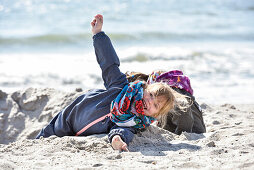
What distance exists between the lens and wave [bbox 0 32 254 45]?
31.1ft

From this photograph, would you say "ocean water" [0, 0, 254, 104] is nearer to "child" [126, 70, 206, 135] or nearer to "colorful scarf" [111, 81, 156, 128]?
"child" [126, 70, 206, 135]

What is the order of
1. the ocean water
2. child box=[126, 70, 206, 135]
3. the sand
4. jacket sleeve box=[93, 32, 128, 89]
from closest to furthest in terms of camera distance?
the sand, jacket sleeve box=[93, 32, 128, 89], child box=[126, 70, 206, 135], the ocean water

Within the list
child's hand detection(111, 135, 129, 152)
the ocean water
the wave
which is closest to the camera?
child's hand detection(111, 135, 129, 152)

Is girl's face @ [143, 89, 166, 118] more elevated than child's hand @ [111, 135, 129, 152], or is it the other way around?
girl's face @ [143, 89, 166, 118]

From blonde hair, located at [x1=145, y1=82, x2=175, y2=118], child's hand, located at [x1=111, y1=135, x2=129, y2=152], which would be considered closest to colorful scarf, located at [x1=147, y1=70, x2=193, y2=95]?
blonde hair, located at [x1=145, y1=82, x2=175, y2=118]

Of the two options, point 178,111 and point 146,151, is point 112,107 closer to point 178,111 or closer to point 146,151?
point 146,151

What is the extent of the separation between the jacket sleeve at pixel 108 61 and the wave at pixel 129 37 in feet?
22.1

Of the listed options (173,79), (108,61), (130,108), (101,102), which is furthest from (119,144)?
(173,79)

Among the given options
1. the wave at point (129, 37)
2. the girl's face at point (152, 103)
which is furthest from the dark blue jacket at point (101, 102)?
the wave at point (129, 37)

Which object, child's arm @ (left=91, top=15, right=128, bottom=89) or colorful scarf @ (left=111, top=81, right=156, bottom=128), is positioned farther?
child's arm @ (left=91, top=15, right=128, bottom=89)

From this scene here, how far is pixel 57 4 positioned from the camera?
1374cm

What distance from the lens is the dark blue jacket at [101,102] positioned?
119 inches

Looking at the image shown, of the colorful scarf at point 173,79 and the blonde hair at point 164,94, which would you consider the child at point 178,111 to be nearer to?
the colorful scarf at point 173,79

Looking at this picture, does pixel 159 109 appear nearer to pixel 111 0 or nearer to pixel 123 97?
pixel 123 97
